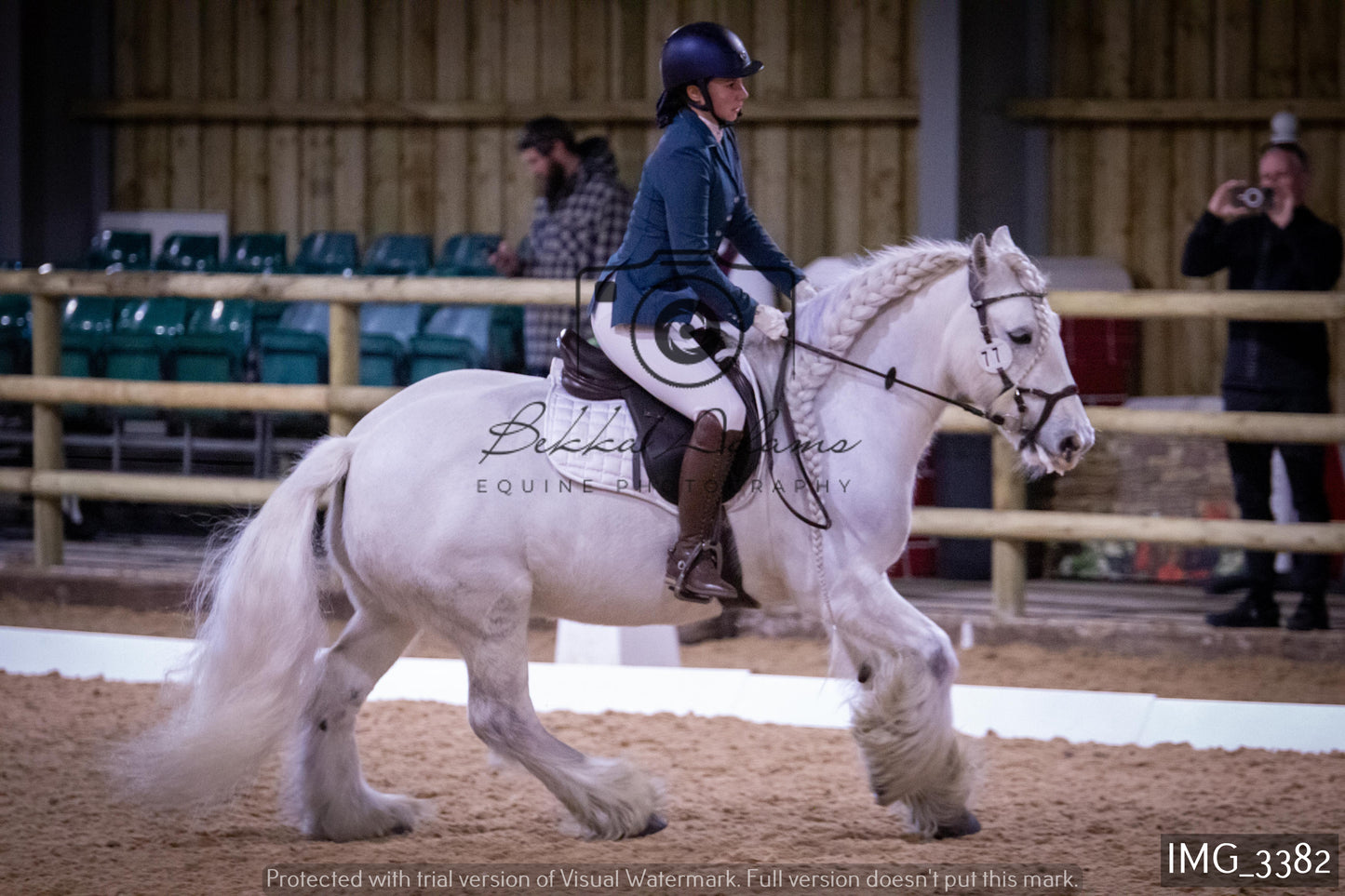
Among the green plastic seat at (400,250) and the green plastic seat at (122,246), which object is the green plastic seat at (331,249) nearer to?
the green plastic seat at (400,250)

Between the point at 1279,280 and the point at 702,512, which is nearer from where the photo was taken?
the point at 702,512

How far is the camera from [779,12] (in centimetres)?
988

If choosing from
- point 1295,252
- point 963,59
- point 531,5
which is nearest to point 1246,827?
point 1295,252

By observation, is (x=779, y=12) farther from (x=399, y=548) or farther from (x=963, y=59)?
(x=399, y=548)

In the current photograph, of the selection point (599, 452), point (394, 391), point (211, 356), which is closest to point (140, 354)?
point (211, 356)

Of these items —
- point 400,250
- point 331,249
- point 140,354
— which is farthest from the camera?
point 331,249

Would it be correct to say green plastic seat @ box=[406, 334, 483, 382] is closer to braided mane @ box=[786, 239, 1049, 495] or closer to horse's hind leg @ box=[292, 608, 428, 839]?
horse's hind leg @ box=[292, 608, 428, 839]

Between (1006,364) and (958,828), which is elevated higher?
(1006,364)

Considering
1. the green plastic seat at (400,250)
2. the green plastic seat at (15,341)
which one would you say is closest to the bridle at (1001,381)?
the green plastic seat at (15,341)

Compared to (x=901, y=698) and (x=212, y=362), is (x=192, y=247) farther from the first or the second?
(x=901, y=698)

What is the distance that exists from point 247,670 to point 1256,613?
409 centimetres

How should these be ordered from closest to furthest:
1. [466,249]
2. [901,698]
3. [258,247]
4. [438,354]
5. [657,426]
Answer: [901,698], [657,426], [438,354], [466,249], [258,247]

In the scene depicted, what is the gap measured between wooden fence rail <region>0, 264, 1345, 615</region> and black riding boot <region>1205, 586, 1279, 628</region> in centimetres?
41

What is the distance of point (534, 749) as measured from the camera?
3486 millimetres
